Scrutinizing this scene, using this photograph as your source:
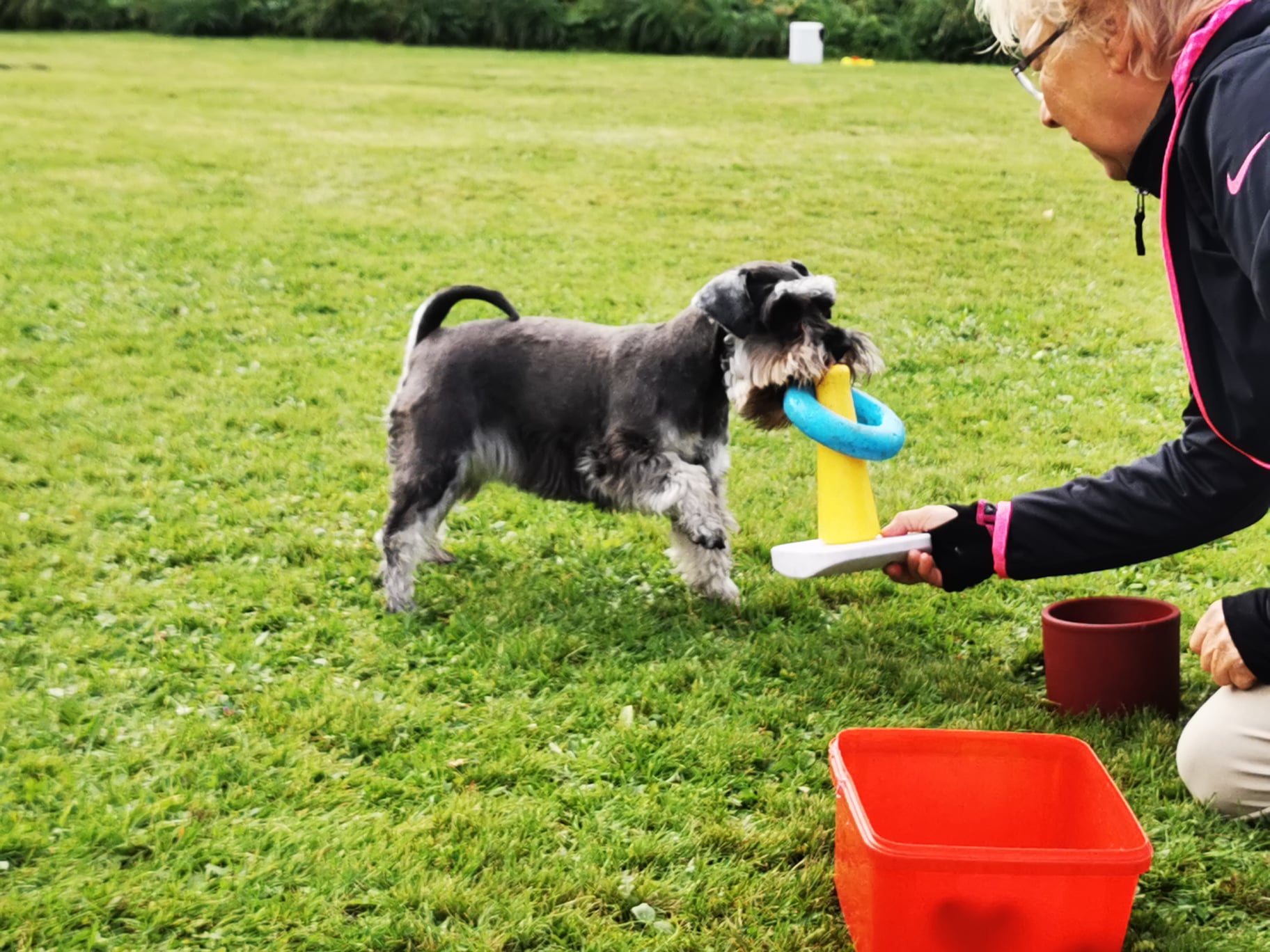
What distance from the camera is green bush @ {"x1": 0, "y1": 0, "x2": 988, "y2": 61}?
27.6m

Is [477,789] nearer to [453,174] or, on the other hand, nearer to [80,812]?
[80,812]

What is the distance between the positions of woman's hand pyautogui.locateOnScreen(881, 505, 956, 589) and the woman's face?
122 centimetres

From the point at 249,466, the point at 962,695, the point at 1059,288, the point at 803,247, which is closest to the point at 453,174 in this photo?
the point at 803,247

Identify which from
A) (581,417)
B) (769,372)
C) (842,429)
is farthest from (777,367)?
(581,417)

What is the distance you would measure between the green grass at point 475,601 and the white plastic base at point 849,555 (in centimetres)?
65

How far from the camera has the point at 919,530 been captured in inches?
155

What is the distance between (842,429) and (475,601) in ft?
6.01

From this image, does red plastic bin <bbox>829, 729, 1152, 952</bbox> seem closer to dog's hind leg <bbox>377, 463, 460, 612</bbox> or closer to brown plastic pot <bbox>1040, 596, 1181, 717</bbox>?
brown plastic pot <bbox>1040, 596, 1181, 717</bbox>

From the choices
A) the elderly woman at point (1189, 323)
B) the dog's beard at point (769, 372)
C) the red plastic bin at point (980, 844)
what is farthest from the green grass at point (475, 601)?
the dog's beard at point (769, 372)

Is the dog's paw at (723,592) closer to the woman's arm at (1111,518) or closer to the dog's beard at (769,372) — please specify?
the dog's beard at (769,372)

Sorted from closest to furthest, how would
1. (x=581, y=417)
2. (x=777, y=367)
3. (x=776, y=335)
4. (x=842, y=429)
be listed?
(x=842, y=429) → (x=777, y=367) → (x=776, y=335) → (x=581, y=417)

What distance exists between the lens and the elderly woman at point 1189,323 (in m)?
2.34

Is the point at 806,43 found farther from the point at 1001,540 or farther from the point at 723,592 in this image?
the point at 1001,540

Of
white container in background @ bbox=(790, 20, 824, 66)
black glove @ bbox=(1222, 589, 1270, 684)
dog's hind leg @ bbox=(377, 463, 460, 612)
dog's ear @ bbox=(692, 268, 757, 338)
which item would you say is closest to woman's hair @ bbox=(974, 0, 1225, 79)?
black glove @ bbox=(1222, 589, 1270, 684)
